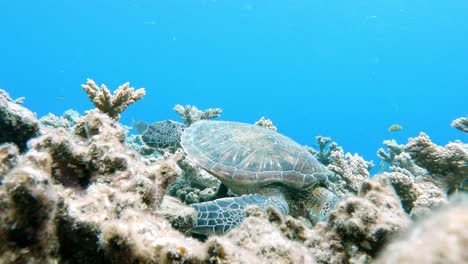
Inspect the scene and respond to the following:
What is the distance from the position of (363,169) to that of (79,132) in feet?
16.3

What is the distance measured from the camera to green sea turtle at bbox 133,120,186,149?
6.20 m

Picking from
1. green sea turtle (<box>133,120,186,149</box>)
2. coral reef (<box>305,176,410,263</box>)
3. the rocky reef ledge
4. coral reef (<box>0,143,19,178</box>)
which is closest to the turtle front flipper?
the rocky reef ledge

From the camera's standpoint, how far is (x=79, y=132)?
3.05m

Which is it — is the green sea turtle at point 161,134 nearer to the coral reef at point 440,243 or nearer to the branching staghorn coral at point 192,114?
the branching staghorn coral at point 192,114

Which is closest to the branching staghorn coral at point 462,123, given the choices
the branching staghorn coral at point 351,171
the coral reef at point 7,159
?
the branching staghorn coral at point 351,171

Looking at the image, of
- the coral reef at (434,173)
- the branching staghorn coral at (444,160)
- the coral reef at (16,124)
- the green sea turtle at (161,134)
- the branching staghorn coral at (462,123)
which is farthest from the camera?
the green sea turtle at (161,134)

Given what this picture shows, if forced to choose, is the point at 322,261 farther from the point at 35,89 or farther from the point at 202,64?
the point at 35,89

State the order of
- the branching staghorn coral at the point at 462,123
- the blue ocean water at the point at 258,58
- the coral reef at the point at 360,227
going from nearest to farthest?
the coral reef at the point at 360,227 < the branching staghorn coral at the point at 462,123 < the blue ocean water at the point at 258,58

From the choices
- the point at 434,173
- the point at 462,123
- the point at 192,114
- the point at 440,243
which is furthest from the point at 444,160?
the point at 192,114

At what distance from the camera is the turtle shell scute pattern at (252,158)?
4.92 meters

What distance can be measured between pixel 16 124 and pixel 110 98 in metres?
1.39

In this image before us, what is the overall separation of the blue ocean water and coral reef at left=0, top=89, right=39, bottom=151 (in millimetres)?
119465

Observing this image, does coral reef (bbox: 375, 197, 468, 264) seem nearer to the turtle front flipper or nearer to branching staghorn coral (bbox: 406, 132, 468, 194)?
the turtle front flipper

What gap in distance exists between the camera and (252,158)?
5.18 meters
